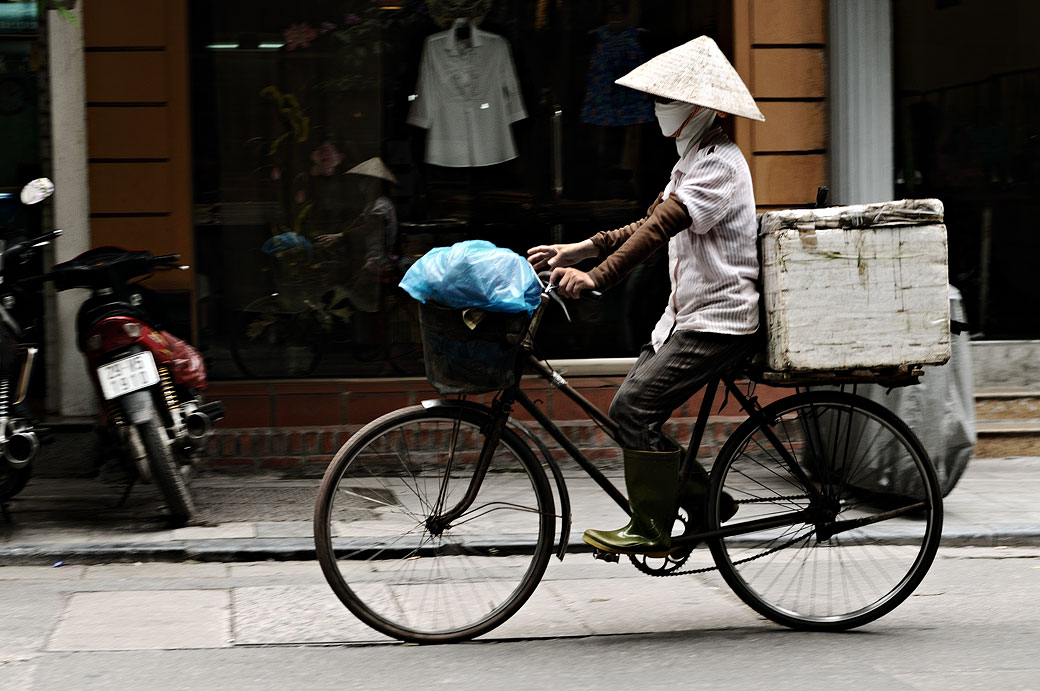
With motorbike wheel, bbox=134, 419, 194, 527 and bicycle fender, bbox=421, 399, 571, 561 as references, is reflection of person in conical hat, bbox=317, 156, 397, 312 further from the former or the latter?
bicycle fender, bbox=421, 399, 571, 561

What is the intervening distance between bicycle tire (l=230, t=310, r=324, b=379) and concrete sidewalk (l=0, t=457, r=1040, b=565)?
2.53 feet

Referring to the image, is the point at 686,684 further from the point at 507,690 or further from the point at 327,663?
the point at 327,663

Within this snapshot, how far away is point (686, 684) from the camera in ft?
13.2

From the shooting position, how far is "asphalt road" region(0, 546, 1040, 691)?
4.07m

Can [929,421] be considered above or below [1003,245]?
below

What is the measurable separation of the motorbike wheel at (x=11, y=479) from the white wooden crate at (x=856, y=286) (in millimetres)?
3871

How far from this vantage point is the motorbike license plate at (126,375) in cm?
629

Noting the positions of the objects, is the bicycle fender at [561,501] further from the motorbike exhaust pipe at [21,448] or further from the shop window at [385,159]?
the shop window at [385,159]

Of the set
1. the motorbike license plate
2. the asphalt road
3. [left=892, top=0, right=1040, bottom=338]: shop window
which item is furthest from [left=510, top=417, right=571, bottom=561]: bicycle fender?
[left=892, top=0, right=1040, bottom=338]: shop window

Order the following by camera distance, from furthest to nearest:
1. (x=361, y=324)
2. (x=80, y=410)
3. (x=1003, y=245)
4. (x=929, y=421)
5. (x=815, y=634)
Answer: (x=1003, y=245)
(x=361, y=324)
(x=80, y=410)
(x=929, y=421)
(x=815, y=634)

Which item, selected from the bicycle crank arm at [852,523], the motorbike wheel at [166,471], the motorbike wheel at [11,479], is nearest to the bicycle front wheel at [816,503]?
the bicycle crank arm at [852,523]

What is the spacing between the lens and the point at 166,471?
6336 millimetres

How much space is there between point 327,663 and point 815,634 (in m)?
1.75

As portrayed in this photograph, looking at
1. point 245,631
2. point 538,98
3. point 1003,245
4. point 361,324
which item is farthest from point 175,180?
point 1003,245
